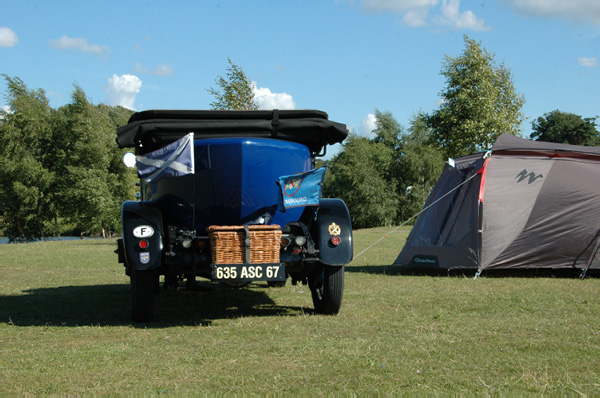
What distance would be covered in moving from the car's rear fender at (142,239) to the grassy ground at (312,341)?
29.5 inches

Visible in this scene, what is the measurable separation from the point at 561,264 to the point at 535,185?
4.87 feet

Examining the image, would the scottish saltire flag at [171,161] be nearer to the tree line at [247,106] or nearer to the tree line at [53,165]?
the tree line at [247,106]

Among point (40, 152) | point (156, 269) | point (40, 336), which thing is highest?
point (40, 152)

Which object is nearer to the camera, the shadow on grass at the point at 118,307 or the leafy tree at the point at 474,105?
the shadow on grass at the point at 118,307

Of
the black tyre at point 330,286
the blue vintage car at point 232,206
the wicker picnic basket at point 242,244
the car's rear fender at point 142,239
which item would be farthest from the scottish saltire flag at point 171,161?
the black tyre at point 330,286

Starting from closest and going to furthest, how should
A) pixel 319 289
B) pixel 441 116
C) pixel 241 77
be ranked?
pixel 319 289 → pixel 241 77 → pixel 441 116

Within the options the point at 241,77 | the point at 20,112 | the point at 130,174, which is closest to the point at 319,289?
the point at 241,77

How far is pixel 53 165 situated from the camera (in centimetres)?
4312

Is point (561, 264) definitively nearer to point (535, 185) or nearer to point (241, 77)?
point (535, 185)

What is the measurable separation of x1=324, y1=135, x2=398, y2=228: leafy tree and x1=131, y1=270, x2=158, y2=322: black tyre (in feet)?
136

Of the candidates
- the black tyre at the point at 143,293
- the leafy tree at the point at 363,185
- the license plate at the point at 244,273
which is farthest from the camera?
the leafy tree at the point at 363,185

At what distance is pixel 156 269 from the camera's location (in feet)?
23.2

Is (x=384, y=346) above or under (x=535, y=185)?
under

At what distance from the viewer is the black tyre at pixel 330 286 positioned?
23.7 ft
